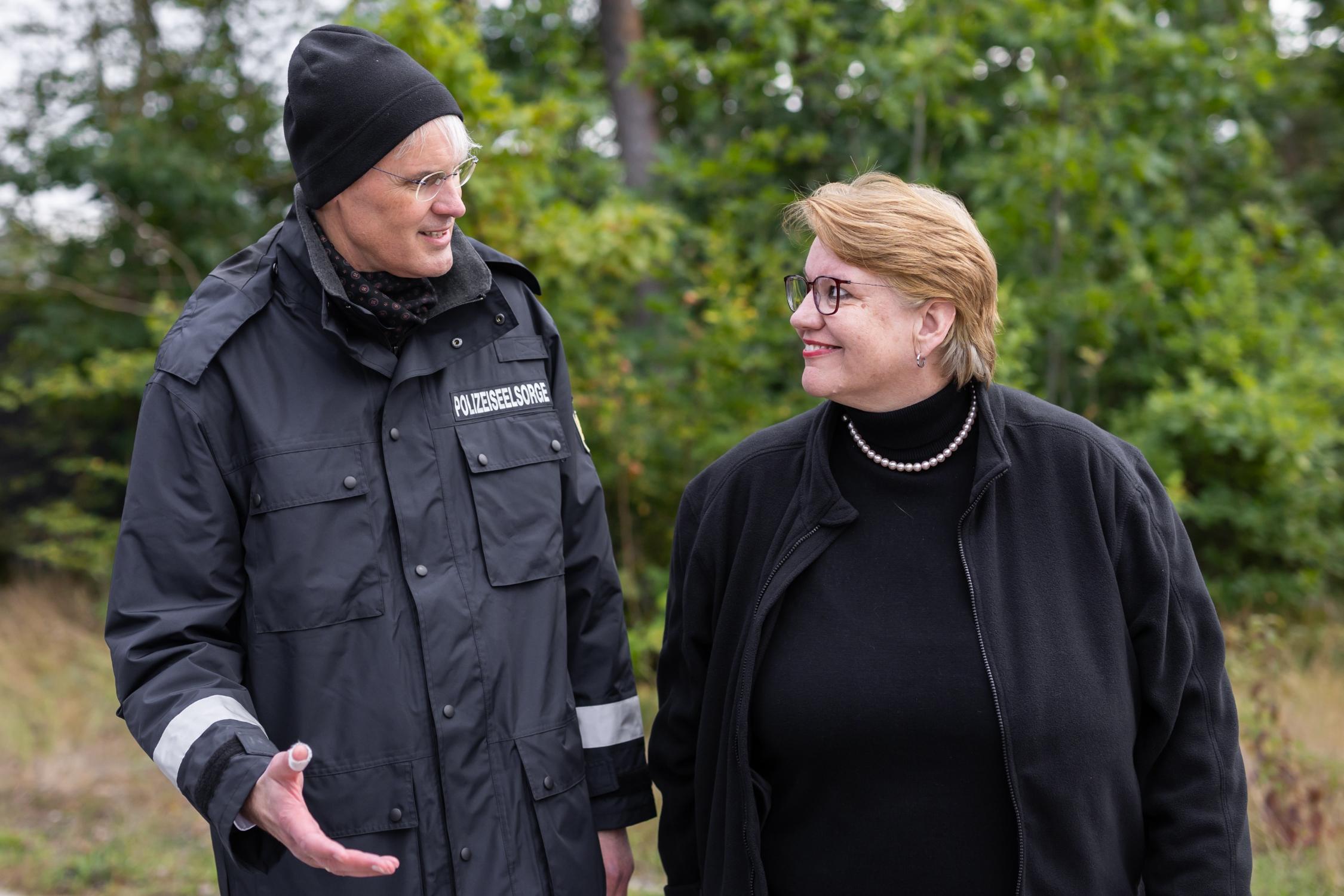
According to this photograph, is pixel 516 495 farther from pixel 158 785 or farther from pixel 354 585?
pixel 158 785

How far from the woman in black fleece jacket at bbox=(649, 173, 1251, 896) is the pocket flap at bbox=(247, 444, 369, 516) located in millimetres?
740

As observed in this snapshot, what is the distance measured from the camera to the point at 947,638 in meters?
2.01

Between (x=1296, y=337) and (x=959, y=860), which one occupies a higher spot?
(x=1296, y=337)

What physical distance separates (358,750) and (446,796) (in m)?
0.18

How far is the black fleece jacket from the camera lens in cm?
196

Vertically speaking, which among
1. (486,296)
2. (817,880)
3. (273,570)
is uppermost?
(486,296)

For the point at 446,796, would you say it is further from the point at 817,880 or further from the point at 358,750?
the point at 817,880

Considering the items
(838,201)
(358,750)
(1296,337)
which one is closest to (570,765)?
(358,750)

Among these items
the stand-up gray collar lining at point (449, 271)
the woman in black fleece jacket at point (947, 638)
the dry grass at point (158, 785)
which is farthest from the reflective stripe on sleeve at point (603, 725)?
the dry grass at point (158, 785)

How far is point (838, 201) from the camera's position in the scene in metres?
2.15

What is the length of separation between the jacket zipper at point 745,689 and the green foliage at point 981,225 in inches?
105

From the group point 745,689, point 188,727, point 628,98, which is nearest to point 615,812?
point 745,689

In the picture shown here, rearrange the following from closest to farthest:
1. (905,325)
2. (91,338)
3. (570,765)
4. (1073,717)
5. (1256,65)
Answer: (1073,717) < (905,325) < (570,765) < (1256,65) < (91,338)

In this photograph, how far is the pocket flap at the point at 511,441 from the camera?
7.27 ft
